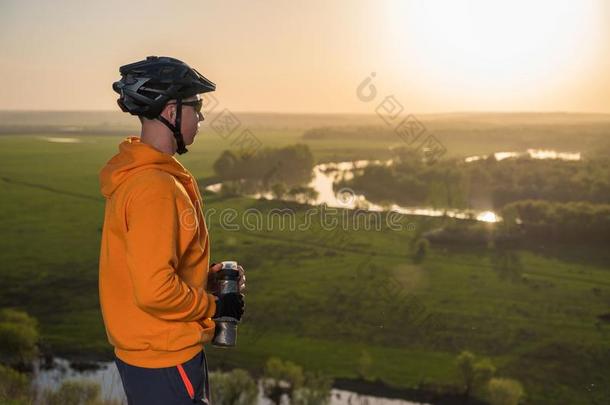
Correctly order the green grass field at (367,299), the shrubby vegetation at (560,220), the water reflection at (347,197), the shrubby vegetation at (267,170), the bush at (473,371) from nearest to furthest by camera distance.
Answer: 1. the bush at (473,371)
2. the green grass field at (367,299)
3. the shrubby vegetation at (560,220)
4. the water reflection at (347,197)
5. the shrubby vegetation at (267,170)

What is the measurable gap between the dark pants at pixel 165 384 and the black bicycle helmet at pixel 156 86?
2.41 feet

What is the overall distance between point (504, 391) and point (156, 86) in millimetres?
50044

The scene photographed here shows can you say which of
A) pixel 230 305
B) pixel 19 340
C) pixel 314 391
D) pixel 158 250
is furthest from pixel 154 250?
pixel 19 340

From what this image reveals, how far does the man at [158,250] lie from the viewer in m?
1.94

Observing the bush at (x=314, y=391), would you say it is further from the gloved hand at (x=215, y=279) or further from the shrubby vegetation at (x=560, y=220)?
the gloved hand at (x=215, y=279)

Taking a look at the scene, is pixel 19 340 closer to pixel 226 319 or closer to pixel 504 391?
pixel 504 391

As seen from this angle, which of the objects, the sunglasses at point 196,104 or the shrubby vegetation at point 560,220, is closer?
the sunglasses at point 196,104

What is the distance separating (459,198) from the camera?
68125 millimetres

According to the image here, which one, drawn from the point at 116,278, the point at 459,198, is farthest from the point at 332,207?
the point at 116,278

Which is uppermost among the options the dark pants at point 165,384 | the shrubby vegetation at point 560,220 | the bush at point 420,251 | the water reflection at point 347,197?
the water reflection at point 347,197

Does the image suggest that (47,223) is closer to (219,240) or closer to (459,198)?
(219,240)

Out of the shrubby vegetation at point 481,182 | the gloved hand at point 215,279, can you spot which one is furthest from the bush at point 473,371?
the gloved hand at point 215,279

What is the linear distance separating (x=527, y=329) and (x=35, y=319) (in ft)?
131

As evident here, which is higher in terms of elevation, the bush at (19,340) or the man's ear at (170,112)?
the man's ear at (170,112)
